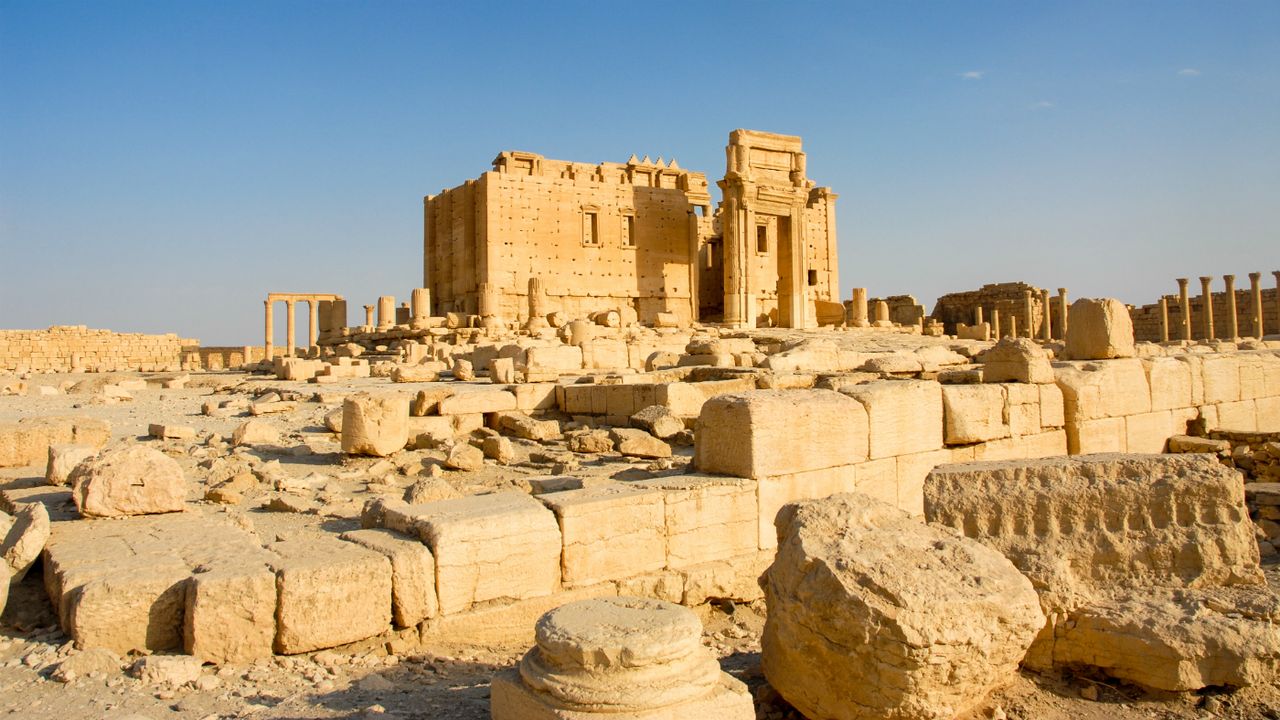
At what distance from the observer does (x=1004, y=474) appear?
4.71 metres

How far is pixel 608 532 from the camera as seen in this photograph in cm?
491

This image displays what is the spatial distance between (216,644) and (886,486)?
4.71 metres

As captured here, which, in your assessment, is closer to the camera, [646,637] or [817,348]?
[646,637]

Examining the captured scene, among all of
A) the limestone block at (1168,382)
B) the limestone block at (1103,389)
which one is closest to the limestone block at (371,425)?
the limestone block at (1103,389)

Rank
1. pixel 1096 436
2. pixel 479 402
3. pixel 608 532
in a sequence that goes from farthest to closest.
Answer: pixel 479 402, pixel 1096 436, pixel 608 532

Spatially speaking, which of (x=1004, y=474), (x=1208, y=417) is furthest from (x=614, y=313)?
(x=1004, y=474)

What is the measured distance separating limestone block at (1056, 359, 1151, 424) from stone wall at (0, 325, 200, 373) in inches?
1079

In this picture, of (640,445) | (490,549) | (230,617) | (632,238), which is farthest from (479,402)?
(632,238)

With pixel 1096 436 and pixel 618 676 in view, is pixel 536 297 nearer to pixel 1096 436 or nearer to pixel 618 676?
pixel 1096 436

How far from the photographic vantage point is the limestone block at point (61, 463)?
6082 millimetres

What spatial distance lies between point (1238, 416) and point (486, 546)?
10.6m

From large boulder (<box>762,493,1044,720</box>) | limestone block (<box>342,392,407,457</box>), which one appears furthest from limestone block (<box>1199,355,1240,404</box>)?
limestone block (<box>342,392,407,457</box>)

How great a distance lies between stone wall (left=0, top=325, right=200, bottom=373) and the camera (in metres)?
28.5

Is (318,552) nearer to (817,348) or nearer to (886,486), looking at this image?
(886,486)
